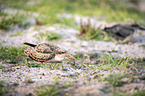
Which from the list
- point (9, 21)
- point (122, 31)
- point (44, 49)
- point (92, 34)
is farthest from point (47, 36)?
point (122, 31)

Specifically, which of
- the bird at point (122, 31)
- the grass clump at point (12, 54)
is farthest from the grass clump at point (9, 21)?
the bird at point (122, 31)

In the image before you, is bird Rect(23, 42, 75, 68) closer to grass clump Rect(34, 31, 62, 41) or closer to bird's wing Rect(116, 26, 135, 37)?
grass clump Rect(34, 31, 62, 41)

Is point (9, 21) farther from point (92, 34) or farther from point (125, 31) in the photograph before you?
point (125, 31)

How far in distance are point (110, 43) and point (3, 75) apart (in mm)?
2577

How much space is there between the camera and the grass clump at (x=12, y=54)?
9.95 ft

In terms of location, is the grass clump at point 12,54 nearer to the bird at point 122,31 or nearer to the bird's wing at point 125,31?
the bird at point 122,31

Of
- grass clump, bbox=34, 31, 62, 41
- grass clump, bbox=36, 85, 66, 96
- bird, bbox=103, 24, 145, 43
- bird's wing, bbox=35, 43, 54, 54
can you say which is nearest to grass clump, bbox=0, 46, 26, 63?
bird's wing, bbox=35, 43, 54, 54

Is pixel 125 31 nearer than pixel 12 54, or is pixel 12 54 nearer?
pixel 12 54

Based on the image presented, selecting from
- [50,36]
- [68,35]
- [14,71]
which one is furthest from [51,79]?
[68,35]

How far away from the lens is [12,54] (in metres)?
3.17

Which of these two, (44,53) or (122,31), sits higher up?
(122,31)

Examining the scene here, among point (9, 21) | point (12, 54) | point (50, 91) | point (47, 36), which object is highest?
point (9, 21)

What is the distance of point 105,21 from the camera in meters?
6.03

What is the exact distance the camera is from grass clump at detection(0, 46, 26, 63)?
9.95 feet
